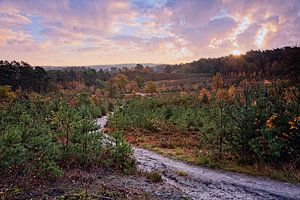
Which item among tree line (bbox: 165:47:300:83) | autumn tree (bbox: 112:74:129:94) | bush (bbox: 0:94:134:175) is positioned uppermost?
tree line (bbox: 165:47:300:83)

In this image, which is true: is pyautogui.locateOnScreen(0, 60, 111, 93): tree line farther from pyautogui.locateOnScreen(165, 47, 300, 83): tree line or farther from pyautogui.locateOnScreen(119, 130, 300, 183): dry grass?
pyautogui.locateOnScreen(165, 47, 300, 83): tree line

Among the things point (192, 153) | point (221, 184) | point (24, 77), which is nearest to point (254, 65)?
point (24, 77)

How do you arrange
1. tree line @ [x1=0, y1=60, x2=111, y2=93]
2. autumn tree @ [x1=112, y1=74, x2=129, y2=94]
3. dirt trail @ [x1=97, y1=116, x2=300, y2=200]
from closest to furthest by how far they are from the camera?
dirt trail @ [x1=97, y1=116, x2=300, y2=200] → tree line @ [x1=0, y1=60, x2=111, y2=93] → autumn tree @ [x1=112, y1=74, x2=129, y2=94]

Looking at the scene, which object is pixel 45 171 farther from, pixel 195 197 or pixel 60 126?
pixel 195 197

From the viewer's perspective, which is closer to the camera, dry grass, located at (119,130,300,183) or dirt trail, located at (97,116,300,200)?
dirt trail, located at (97,116,300,200)

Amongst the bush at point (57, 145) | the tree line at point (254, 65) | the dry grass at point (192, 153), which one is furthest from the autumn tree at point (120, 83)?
the bush at point (57, 145)

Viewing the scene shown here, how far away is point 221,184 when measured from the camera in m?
12.0

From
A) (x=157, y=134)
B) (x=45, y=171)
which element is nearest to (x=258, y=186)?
(x=45, y=171)

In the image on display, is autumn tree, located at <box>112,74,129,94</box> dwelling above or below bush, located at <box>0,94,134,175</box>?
below

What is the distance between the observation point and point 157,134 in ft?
85.4

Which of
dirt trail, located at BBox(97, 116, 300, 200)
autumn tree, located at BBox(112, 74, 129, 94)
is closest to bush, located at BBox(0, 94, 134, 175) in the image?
dirt trail, located at BBox(97, 116, 300, 200)

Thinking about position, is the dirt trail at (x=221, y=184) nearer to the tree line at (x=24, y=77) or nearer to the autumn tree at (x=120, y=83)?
the tree line at (x=24, y=77)

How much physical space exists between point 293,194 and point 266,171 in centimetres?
261

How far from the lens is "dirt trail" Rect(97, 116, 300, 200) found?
416 inches
